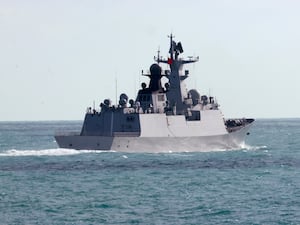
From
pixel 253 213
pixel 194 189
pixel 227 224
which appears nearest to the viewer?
pixel 227 224

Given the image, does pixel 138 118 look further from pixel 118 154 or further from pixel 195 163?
pixel 195 163

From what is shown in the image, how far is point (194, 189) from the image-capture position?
1577 inches

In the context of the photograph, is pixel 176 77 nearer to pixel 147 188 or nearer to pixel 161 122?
pixel 161 122

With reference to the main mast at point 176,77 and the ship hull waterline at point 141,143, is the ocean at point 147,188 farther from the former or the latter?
the main mast at point 176,77

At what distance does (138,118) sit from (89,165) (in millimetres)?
10052

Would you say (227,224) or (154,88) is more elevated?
(154,88)

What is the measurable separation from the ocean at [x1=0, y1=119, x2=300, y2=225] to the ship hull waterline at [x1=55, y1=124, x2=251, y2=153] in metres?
0.82

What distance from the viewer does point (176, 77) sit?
6781cm

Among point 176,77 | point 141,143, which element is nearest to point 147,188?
point 141,143

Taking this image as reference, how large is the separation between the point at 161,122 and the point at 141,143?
322cm

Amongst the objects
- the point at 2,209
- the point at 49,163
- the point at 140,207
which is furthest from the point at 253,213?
the point at 49,163

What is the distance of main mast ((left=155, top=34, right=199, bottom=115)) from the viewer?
67.5 metres

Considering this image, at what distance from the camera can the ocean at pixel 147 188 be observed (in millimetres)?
31656

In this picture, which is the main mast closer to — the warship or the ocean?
the warship
